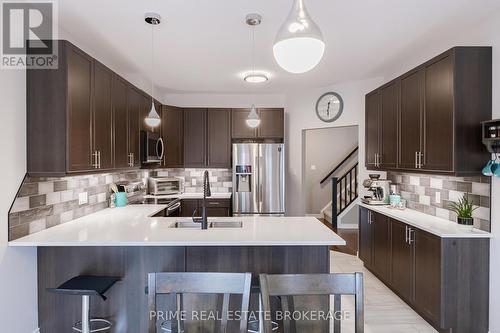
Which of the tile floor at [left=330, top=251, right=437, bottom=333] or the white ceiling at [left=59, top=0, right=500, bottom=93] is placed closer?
the white ceiling at [left=59, top=0, right=500, bottom=93]

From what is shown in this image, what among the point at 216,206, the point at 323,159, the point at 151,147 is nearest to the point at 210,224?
the point at 151,147

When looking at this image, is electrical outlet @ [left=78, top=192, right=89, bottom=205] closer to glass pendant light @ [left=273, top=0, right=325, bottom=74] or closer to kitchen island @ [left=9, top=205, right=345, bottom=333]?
kitchen island @ [left=9, top=205, right=345, bottom=333]

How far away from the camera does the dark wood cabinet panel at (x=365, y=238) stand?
3877 mm

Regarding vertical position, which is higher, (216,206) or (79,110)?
(79,110)

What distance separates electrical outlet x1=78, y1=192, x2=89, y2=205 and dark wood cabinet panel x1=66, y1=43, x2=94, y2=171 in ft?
2.17

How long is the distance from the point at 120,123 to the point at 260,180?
7.99 ft

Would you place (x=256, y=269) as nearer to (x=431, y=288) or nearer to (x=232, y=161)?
(x=431, y=288)

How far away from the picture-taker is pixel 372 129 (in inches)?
158

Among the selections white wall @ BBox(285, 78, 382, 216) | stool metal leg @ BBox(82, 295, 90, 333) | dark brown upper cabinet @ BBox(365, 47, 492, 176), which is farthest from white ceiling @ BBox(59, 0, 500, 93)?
stool metal leg @ BBox(82, 295, 90, 333)

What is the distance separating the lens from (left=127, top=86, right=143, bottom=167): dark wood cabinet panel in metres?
3.40

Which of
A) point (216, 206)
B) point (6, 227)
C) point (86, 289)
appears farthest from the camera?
point (216, 206)

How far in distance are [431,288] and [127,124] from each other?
3.42 meters

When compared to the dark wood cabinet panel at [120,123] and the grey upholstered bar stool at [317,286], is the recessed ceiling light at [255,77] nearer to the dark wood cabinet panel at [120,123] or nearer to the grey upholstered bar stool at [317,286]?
the dark wood cabinet panel at [120,123]

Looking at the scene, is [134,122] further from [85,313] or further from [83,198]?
[85,313]
